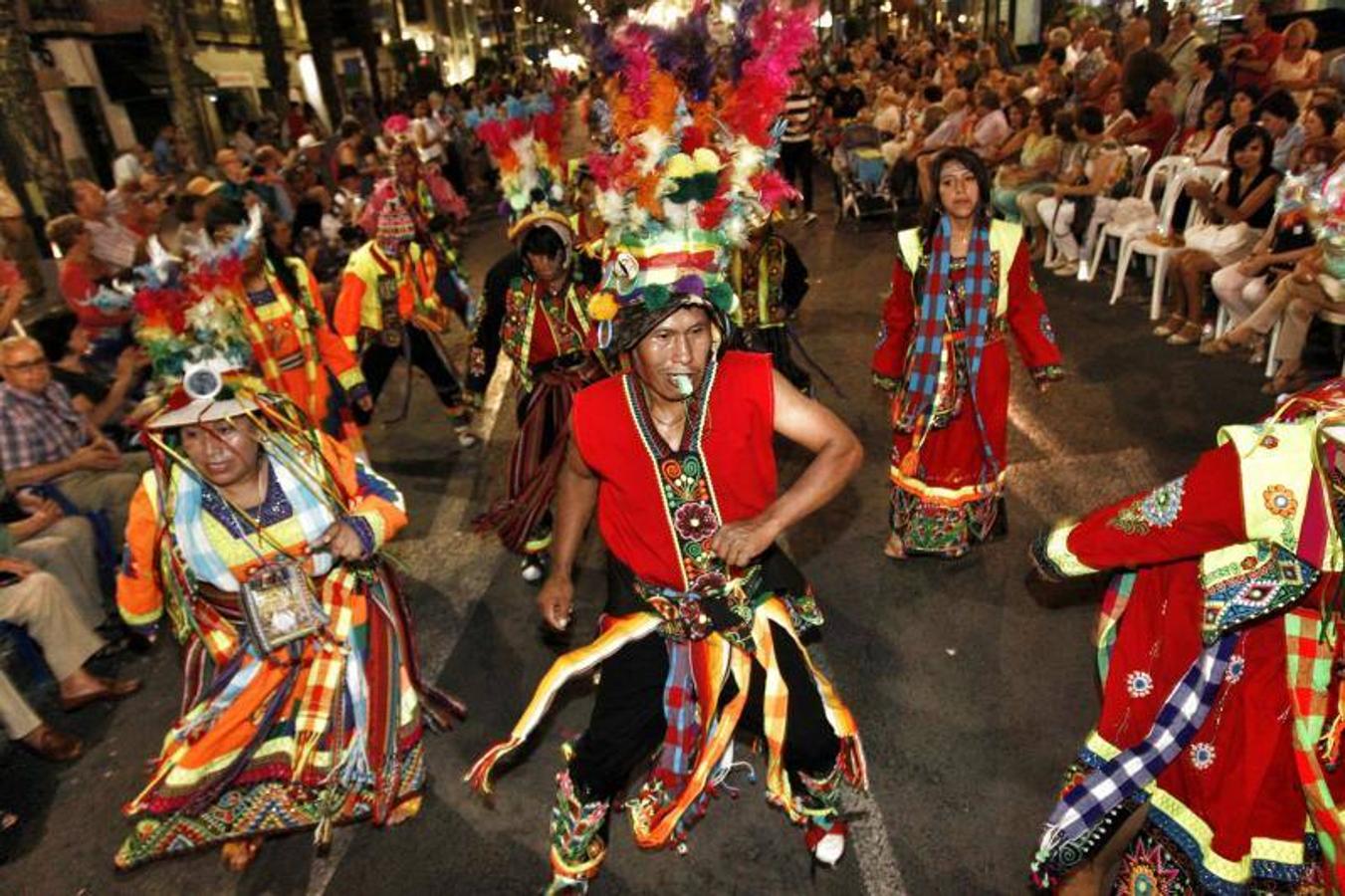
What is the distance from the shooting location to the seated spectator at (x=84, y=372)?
5504mm

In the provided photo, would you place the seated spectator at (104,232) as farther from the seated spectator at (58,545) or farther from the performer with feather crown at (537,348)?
the performer with feather crown at (537,348)

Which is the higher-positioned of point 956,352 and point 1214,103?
point 1214,103

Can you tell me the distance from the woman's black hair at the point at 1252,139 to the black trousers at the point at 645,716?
6604mm

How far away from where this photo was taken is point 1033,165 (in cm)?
1018

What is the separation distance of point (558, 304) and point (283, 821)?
2.70 meters

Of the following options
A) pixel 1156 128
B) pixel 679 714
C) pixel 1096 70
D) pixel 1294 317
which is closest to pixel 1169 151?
pixel 1156 128

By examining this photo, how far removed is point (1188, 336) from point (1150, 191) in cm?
193

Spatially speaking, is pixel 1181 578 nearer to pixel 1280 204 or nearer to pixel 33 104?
pixel 1280 204

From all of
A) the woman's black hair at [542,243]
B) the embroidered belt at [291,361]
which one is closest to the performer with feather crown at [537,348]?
the woman's black hair at [542,243]

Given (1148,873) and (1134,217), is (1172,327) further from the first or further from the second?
(1148,873)

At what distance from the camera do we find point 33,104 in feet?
44.3

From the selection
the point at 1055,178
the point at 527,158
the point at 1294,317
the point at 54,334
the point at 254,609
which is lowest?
the point at 1294,317

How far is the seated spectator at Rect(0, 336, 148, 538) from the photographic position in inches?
184

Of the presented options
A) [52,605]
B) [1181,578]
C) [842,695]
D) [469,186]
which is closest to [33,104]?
[469,186]
